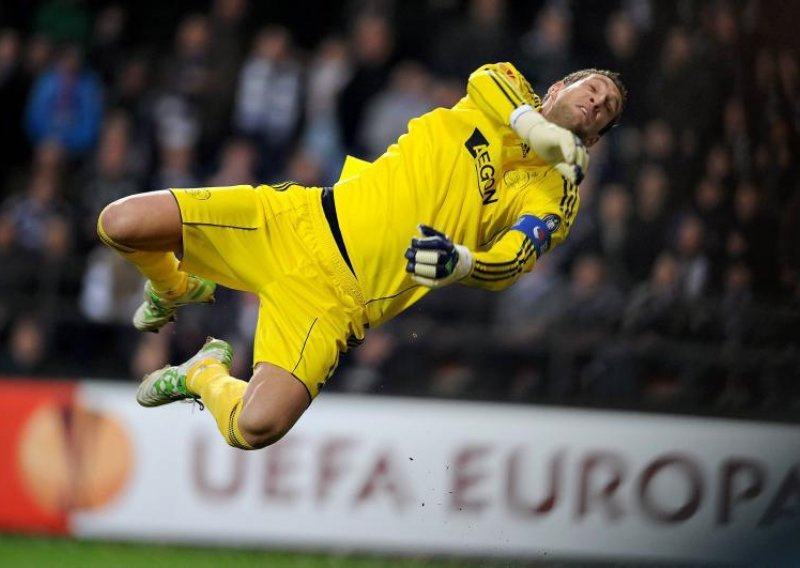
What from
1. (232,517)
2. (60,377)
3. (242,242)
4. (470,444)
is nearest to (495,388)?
(470,444)

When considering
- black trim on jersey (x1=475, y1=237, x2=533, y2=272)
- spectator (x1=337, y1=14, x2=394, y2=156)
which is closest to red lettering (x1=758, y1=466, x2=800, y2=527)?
spectator (x1=337, y1=14, x2=394, y2=156)

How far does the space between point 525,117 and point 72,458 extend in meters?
5.31

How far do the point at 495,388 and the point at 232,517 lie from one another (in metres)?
1.88

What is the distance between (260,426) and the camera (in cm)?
683

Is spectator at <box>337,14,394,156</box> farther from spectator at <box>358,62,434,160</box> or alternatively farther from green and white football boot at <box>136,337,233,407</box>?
green and white football boot at <box>136,337,233,407</box>

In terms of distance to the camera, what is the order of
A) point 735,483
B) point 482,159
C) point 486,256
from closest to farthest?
point 486,256 → point 482,159 → point 735,483

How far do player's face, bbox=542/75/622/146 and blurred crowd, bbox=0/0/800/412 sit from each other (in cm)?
369

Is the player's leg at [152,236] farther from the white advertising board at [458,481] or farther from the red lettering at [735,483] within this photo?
the red lettering at [735,483]

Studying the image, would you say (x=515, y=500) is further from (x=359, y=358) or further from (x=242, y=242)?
(x=242, y=242)

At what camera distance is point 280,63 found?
39.7ft

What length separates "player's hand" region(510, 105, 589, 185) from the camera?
20.5ft

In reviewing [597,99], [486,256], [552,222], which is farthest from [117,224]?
[597,99]

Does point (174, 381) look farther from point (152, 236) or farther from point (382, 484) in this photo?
point (382, 484)

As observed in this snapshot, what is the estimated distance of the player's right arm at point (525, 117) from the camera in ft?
20.6
